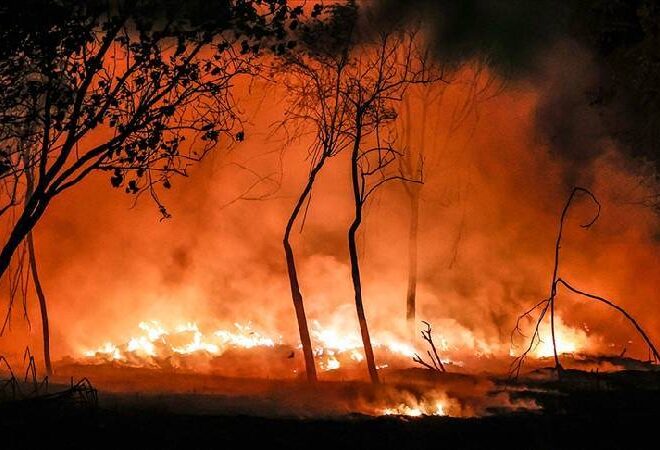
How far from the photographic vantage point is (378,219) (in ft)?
83.3

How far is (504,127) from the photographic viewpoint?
26.0 meters

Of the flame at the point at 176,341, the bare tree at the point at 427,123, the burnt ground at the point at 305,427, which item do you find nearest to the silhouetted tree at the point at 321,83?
the flame at the point at 176,341

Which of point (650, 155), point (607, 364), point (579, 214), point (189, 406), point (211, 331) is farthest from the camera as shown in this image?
point (579, 214)

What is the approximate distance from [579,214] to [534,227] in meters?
1.60

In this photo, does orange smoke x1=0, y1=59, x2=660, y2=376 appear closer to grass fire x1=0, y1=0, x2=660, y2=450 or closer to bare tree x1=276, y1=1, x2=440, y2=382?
grass fire x1=0, y1=0, x2=660, y2=450

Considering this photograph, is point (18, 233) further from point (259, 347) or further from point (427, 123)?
point (427, 123)

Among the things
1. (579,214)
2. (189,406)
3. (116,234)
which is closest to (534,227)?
(579,214)

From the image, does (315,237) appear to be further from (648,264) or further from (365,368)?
(648,264)

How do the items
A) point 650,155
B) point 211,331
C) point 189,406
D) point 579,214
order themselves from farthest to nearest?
1. point 579,214
2. point 650,155
3. point 211,331
4. point 189,406

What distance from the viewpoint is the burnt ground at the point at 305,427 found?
930 cm

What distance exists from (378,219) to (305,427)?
15.3 meters

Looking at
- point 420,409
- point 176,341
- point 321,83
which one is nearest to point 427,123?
point 321,83

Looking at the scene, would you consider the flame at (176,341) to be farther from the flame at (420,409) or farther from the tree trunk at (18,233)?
the tree trunk at (18,233)

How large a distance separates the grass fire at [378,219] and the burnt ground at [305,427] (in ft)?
11.0
